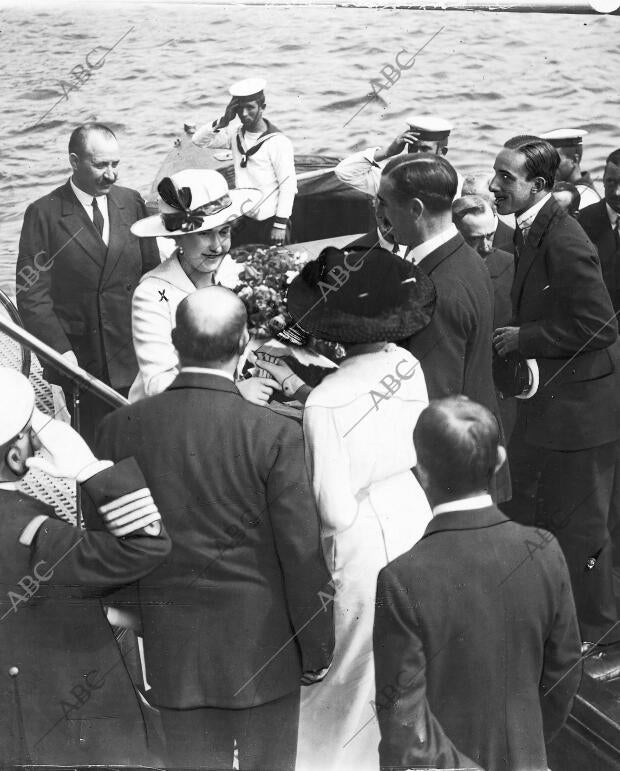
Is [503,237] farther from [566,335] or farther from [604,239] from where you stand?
[566,335]

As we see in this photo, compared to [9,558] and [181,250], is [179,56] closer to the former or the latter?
[181,250]

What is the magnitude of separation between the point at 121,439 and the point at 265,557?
57 centimetres

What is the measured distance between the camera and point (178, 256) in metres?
3.59

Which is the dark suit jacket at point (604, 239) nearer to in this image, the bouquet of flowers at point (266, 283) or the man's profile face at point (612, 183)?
the man's profile face at point (612, 183)

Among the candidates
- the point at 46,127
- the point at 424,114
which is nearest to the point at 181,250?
the point at 46,127

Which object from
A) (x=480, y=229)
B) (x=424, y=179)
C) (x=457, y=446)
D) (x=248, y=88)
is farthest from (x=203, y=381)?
(x=480, y=229)

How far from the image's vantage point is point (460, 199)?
3.97 m

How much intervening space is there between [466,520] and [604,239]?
1813mm

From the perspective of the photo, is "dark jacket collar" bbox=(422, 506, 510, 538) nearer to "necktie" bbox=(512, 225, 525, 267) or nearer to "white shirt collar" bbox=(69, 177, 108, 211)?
"necktie" bbox=(512, 225, 525, 267)

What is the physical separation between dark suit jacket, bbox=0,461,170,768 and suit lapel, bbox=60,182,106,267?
3.74 feet

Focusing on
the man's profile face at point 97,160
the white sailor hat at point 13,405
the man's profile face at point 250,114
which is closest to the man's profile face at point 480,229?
the man's profile face at point 250,114

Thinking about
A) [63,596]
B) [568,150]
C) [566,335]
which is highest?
[568,150]

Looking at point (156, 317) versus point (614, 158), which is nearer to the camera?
point (156, 317)

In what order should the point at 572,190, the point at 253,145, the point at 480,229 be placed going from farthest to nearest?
the point at 480,229
the point at 572,190
the point at 253,145
